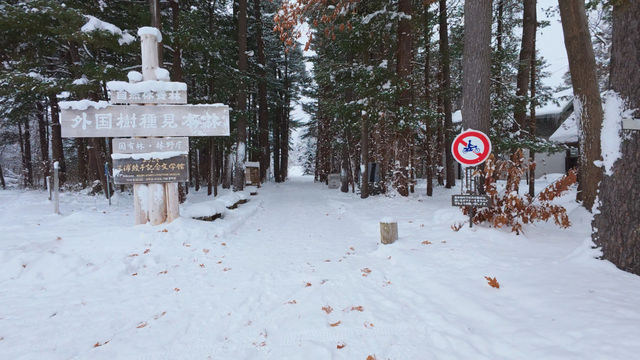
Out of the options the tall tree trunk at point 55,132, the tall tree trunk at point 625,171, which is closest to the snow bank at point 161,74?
the tall tree trunk at point 625,171

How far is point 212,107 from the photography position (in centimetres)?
720

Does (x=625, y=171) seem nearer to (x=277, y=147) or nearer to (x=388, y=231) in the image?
(x=388, y=231)

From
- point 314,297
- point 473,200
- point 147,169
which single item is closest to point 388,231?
point 473,200

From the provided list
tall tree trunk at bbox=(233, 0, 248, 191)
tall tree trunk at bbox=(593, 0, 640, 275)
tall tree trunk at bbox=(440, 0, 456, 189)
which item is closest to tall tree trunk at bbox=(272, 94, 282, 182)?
tall tree trunk at bbox=(233, 0, 248, 191)

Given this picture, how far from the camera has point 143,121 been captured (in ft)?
22.4

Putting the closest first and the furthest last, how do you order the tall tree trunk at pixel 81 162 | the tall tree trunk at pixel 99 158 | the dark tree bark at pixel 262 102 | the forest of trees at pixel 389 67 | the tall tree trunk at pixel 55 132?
the forest of trees at pixel 389 67 → the tall tree trunk at pixel 99 158 → the tall tree trunk at pixel 55 132 → the tall tree trunk at pixel 81 162 → the dark tree bark at pixel 262 102

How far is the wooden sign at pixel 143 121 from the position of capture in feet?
21.2

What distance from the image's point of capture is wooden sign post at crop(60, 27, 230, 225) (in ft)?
21.9

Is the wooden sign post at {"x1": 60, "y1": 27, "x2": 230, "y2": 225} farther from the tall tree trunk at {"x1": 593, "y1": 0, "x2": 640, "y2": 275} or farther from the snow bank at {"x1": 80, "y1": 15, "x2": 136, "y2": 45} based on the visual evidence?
the tall tree trunk at {"x1": 593, "y1": 0, "x2": 640, "y2": 275}

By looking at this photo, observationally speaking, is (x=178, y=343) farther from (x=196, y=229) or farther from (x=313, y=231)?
(x=313, y=231)

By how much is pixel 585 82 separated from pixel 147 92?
9930 millimetres

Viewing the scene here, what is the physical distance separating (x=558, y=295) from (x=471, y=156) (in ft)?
9.58

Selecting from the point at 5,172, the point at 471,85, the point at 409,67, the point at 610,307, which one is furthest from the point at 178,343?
the point at 5,172

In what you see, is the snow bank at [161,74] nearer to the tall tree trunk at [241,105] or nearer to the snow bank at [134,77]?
the snow bank at [134,77]
